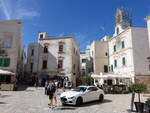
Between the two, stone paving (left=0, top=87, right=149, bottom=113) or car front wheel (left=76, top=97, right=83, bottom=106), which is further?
car front wheel (left=76, top=97, right=83, bottom=106)

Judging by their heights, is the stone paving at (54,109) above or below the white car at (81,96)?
below

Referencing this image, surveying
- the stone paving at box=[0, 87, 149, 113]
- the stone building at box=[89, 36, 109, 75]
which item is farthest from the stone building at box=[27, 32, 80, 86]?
the stone paving at box=[0, 87, 149, 113]

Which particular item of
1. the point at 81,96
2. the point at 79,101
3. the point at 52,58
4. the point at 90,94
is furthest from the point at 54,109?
the point at 52,58

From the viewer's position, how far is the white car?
12.1m

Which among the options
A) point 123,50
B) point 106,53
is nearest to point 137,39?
point 123,50

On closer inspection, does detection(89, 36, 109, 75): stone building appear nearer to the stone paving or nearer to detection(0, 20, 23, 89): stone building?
detection(0, 20, 23, 89): stone building

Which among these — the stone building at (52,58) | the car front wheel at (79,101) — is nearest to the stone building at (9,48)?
the stone building at (52,58)

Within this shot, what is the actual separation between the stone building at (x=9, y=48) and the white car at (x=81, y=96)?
18546mm

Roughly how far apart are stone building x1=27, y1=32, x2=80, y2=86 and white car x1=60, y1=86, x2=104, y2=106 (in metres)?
18.8

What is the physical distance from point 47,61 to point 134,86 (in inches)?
1014

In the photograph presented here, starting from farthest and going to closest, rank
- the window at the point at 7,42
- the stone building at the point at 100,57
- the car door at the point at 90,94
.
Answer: the stone building at the point at 100,57 → the window at the point at 7,42 → the car door at the point at 90,94

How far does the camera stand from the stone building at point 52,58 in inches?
1324

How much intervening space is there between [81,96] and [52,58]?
22574mm

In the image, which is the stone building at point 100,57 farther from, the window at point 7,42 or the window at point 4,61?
the window at point 4,61
